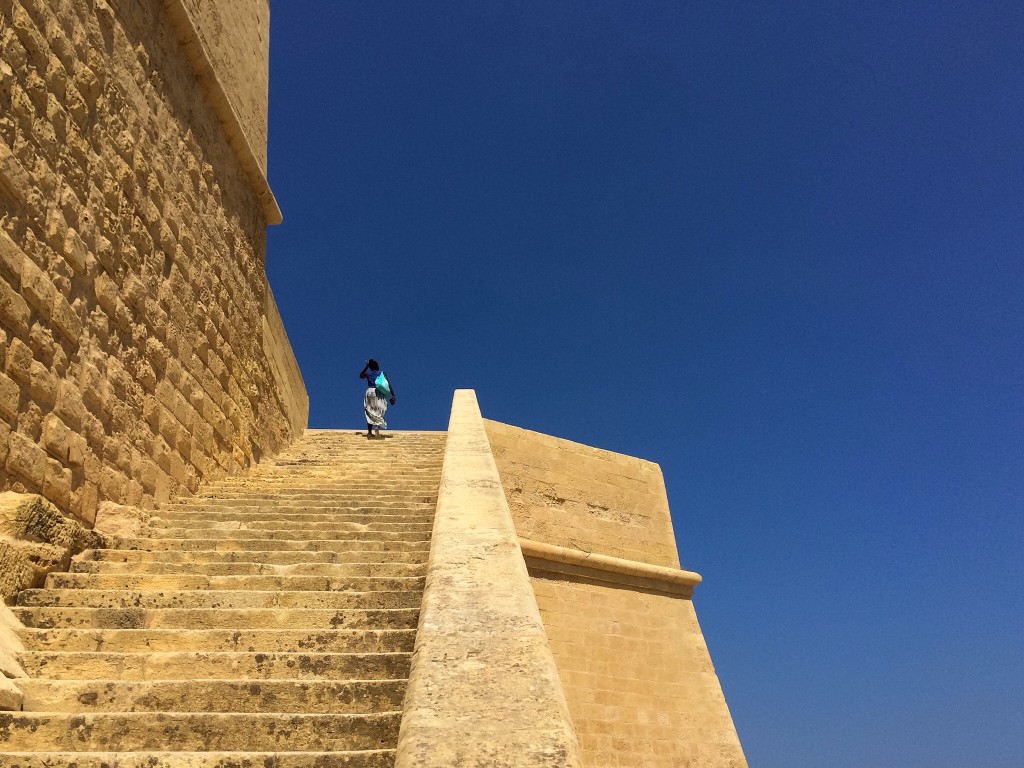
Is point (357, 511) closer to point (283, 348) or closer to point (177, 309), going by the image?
point (177, 309)

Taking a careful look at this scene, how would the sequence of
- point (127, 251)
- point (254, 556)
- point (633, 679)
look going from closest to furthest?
point (254, 556), point (127, 251), point (633, 679)

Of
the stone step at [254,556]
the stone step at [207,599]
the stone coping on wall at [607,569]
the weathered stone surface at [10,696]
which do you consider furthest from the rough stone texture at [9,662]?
the stone coping on wall at [607,569]

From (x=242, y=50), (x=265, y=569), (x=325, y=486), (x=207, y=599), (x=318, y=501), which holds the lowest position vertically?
(x=207, y=599)

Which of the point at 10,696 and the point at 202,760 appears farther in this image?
the point at 10,696

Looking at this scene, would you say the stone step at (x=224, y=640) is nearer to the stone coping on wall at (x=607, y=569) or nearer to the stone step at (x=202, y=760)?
the stone step at (x=202, y=760)

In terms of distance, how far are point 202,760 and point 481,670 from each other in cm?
88

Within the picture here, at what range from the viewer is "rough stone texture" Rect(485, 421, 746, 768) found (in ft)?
25.6

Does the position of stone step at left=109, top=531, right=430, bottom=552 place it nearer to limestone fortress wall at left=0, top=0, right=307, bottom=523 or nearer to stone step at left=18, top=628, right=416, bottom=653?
limestone fortress wall at left=0, top=0, right=307, bottom=523

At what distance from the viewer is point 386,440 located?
941cm

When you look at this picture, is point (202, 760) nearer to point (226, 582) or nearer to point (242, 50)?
point (226, 582)

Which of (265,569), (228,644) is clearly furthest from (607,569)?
(228,644)

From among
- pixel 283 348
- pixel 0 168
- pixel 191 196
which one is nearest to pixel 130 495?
pixel 0 168

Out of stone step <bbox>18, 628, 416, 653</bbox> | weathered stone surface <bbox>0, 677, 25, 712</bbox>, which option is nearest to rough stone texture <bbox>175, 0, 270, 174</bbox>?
stone step <bbox>18, 628, 416, 653</bbox>

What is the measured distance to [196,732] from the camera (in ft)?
8.03
